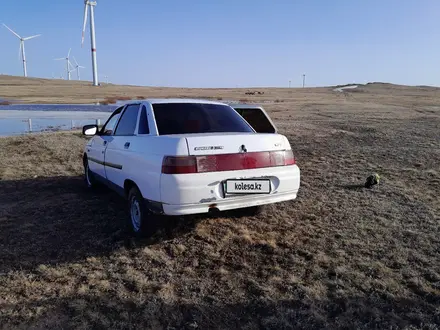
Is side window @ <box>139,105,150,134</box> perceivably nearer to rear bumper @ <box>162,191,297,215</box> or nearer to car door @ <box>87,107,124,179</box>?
car door @ <box>87,107,124,179</box>

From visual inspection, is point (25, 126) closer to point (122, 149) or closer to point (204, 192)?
point (122, 149)

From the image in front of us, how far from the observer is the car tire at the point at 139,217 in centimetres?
414

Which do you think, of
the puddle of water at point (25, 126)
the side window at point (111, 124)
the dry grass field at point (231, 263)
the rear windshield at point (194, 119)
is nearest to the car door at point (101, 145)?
the side window at point (111, 124)

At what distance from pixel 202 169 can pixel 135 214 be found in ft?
3.93

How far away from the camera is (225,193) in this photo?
3.86m

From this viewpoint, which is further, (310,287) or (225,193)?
(225,193)

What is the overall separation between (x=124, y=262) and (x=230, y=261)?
1.06 m

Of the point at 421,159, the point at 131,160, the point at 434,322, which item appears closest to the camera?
the point at 434,322

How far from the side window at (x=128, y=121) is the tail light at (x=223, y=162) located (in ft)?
4.38

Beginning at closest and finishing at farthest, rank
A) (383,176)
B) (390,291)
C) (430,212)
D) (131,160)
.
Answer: (390,291), (131,160), (430,212), (383,176)

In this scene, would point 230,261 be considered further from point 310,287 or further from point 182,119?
point 182,119

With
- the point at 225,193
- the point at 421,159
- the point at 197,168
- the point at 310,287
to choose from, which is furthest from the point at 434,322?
the point at 421,159

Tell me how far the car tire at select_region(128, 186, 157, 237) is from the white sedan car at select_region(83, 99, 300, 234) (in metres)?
0.01

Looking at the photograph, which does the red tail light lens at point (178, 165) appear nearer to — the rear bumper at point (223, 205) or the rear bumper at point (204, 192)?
the rear bumper at point (204, 192)
